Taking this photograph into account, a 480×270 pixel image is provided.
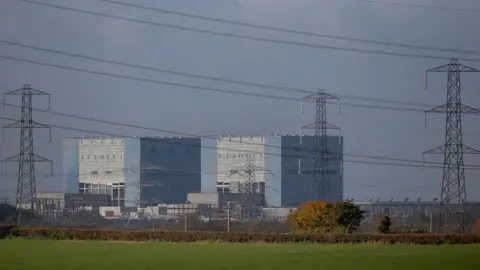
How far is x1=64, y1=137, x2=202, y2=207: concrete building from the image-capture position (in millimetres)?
64125

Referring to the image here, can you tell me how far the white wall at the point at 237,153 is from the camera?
6269cm

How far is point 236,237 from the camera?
30.5m

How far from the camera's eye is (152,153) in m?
64.8

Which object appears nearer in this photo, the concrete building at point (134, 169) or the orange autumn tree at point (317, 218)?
the orange autumn tree at point (317, 218)

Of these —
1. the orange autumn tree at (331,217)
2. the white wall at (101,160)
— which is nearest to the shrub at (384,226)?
the orange autumn tree at (331,217)

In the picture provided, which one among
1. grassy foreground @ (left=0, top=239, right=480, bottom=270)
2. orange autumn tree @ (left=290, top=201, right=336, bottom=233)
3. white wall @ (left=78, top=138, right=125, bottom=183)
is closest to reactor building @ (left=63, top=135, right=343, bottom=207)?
white wall @ (left=78, top=138, right=125, bottom=183)

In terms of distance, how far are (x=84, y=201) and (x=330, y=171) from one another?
1922cm

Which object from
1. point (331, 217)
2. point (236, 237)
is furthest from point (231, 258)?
point (331, 217)

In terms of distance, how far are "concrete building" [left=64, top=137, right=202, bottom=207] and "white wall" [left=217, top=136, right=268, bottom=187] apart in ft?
9.34

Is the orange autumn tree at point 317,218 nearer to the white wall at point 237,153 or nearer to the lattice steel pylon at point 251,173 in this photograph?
the lattice steel pylon at point 251,173

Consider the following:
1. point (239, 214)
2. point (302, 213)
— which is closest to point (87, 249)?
point (302, 213)

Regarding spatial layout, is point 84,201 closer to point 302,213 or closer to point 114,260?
point 302,213

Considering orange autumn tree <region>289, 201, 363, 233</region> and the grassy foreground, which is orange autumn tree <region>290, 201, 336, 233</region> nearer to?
Result: orange autumn tree <region>289, 201, 363, 233</region>

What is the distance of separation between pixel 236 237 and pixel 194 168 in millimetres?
37790
